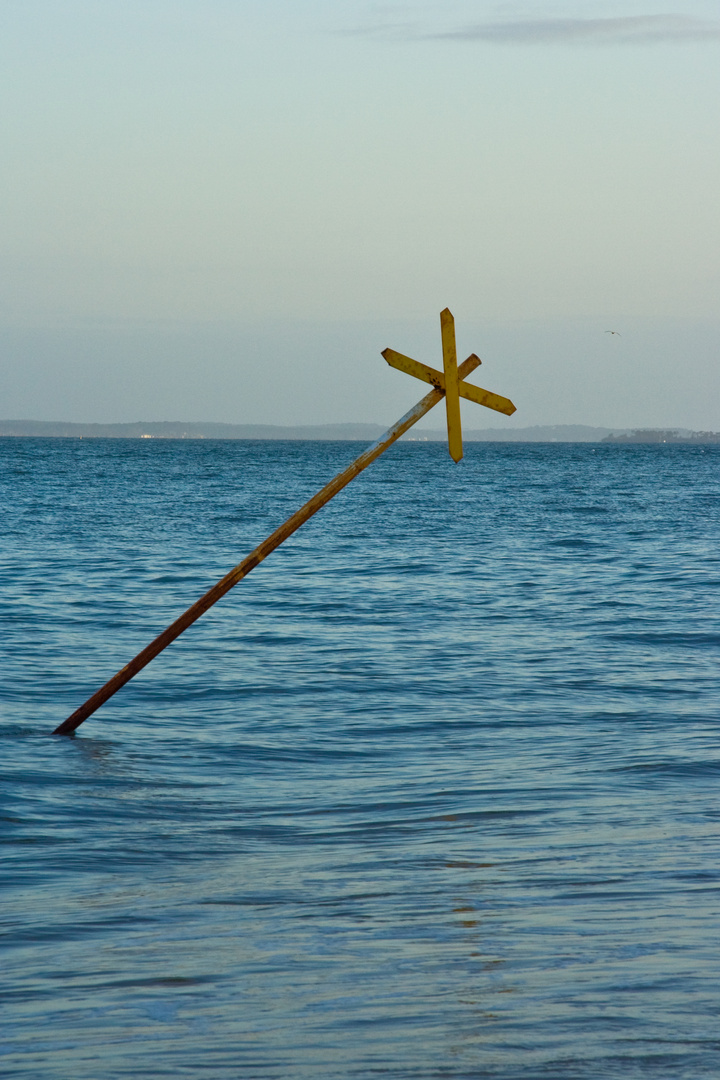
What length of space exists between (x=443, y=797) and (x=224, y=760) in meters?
2.33

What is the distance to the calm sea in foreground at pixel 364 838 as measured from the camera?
170 inches

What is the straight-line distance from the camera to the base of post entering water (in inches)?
335

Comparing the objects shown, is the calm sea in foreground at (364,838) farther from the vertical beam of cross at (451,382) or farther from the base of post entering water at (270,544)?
the vertical beam of cross at (451,382)

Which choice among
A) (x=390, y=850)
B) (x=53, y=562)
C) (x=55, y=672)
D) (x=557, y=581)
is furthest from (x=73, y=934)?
(x=53, y=562)

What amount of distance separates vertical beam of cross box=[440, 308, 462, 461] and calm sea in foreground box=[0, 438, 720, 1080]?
2667 millimetres

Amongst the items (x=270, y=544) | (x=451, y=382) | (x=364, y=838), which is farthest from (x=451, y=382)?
(x=364, y=838)

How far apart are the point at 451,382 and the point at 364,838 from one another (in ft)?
10.9

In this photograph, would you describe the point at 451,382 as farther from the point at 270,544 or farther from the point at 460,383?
the point at 270,544

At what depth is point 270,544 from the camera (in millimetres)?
9312

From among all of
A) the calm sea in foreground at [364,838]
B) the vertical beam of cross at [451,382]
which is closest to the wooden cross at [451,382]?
the vertical beam of cross at [451,382]

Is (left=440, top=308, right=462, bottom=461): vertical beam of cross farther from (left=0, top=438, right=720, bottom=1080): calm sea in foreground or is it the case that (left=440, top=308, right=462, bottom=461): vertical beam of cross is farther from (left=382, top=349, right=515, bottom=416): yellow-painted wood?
(left=0, top=438, right=720, bottom=1080): calm sea in foreground

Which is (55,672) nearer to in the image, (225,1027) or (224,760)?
(224,760)

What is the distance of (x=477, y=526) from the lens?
3894 centimetres

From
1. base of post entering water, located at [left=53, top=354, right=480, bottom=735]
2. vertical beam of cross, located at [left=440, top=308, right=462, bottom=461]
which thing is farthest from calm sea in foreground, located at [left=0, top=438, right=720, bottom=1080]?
vertical beam of cross, located at [left=440, top=308, right=462, bottom=461]
